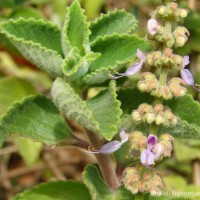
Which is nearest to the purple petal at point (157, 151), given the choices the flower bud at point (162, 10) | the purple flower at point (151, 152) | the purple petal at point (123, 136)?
the purple flower at point (151, 152)

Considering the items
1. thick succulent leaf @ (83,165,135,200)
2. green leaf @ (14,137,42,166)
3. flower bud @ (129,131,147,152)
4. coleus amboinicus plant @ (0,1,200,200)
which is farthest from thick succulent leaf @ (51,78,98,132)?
green leaf @ (14,137,42,166)

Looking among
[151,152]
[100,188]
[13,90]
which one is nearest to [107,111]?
[151,152]

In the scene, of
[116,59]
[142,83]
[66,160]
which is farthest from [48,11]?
[142,83]

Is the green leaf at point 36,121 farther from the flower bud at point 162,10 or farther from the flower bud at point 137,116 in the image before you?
the flower bud at point 162,10

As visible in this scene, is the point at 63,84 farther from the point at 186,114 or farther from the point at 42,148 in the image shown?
the point at 42,148

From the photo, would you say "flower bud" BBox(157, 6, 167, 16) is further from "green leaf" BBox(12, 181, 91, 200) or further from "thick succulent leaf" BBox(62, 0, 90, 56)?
"green leaf" BBox(12, 181, 91, 200)

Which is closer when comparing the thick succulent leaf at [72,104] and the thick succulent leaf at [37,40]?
the thick succulent leaf at [72,104]
